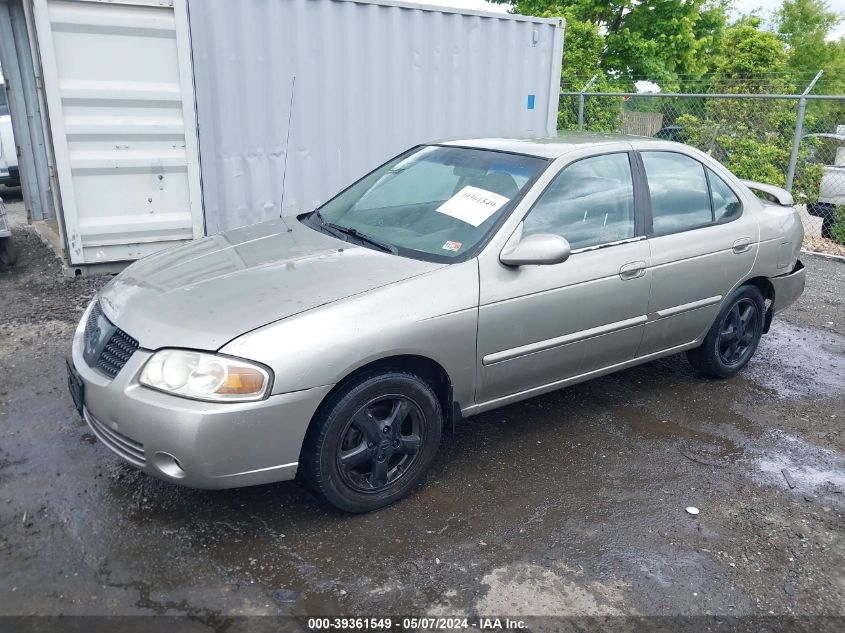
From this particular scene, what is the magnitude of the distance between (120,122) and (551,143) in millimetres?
3970

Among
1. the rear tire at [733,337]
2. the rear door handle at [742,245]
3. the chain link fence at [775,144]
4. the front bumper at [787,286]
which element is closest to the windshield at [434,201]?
the rear door handle at [742,245]

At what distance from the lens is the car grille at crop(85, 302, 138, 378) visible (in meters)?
2.97

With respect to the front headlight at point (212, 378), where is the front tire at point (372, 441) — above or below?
below

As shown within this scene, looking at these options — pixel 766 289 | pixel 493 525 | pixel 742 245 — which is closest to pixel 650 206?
pixel 742 245

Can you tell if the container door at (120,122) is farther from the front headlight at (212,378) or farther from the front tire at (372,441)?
the front tire at (372,441)

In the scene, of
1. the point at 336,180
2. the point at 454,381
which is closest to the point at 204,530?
the point at 454,381

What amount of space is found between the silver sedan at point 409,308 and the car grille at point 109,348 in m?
0.01

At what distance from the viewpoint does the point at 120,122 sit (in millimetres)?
6051

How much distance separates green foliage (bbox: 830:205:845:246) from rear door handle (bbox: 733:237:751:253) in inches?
251

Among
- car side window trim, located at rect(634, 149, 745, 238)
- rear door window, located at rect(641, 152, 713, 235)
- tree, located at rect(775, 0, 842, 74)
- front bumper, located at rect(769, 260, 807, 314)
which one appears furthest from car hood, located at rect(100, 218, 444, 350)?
tree, located at rect(775, 0, 842, 74)

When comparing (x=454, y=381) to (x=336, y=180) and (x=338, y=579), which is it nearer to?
(x=338, y=579)

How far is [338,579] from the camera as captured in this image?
2.82 metres

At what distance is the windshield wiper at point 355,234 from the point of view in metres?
3.56

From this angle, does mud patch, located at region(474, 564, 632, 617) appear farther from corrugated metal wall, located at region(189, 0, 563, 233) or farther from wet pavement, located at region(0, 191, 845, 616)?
corrugated metal wall, located at region(189, 0, 563, 233)
